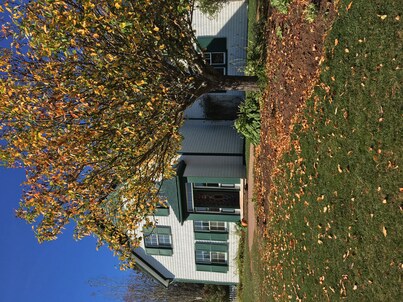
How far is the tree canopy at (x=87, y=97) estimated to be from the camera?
9.87 m

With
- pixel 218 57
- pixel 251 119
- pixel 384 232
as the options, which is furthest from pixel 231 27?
pixel 384 232

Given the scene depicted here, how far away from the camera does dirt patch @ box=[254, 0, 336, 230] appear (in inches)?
403

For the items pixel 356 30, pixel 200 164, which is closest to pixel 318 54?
pixel 356 30

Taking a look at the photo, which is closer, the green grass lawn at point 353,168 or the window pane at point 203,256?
the green grass lawn at point 353,168

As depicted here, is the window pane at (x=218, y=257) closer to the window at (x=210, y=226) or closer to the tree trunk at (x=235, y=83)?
the window at (x=210, y=226)

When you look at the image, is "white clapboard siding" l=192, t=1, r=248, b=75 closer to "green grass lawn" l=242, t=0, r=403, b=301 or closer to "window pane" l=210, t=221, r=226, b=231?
"window pane" l=210, t=221, r=226, b=231

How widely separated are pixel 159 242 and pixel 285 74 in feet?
54.3

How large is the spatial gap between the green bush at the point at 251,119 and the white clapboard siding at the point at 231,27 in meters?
5.64

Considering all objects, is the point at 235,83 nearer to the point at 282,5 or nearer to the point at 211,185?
the point at 282,5

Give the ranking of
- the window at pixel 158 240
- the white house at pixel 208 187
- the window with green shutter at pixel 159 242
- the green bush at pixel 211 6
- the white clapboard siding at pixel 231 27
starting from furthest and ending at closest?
the window at pixel 158 240, the window with green shutter at pixel 159 242, the white house at pixel 208 187, the white clapboard siding at pixel 231 27, the green bush at pixel 211 6

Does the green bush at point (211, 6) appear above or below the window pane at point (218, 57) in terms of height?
above

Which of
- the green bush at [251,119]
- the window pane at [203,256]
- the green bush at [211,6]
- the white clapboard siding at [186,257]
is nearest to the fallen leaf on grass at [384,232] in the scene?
the green bush at [251,119]

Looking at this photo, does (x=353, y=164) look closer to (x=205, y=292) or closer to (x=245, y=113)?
(x=245, y=113)

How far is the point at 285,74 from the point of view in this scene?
1262 centimetres
